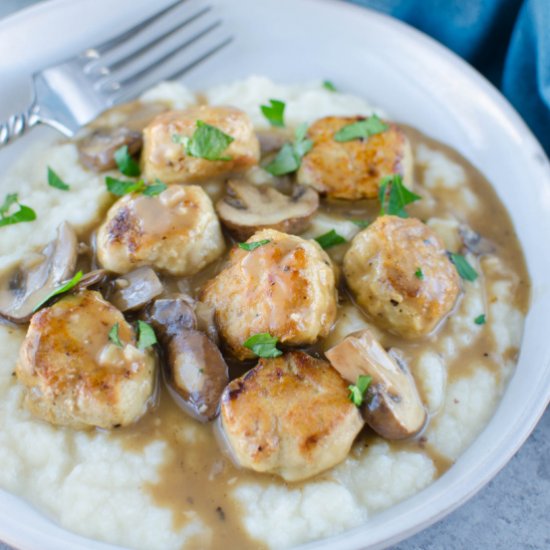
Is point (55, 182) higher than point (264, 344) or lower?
higher

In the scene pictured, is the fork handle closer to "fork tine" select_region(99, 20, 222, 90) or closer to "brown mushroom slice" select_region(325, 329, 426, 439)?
"fork tine" select_region(99, 20, 222, 90)

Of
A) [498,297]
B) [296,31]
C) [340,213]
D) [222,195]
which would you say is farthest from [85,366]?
[296,31]

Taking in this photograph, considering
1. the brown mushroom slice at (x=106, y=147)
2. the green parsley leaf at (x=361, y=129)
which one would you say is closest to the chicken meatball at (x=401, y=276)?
the green parsley leaf at (x=361, y=129)

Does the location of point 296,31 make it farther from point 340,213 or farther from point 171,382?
point 171,382

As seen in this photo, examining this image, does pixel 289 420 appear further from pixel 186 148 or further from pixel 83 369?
pixel 186 148

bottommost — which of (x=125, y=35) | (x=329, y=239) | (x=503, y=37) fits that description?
(x=503, y=37)

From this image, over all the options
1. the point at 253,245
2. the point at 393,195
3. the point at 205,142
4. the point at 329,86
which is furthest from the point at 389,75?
the point at 253,245

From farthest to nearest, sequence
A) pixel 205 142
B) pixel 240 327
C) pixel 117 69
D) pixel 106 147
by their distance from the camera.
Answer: pixel 117 69, pixel 106 147, pixel 205 142, pixel 240 327

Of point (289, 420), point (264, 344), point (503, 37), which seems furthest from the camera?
point (503, 37)
